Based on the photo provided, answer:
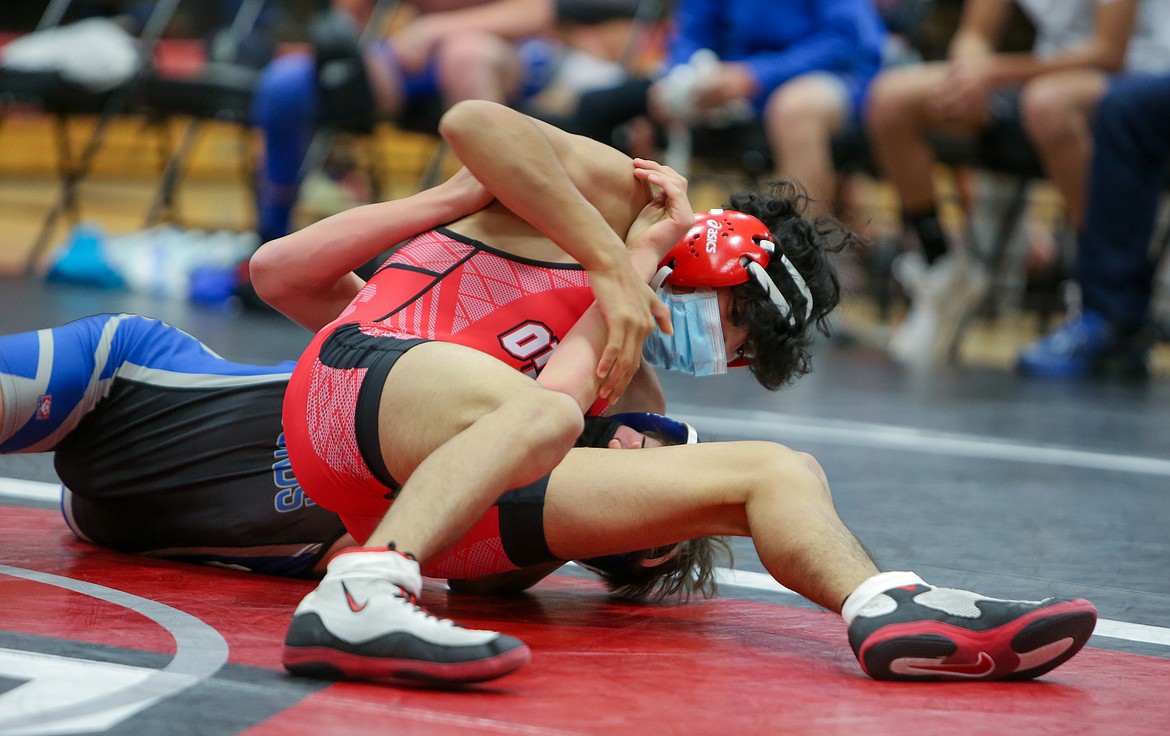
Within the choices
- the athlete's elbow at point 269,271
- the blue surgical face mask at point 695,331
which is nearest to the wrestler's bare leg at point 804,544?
the blue surgical face mask at point 695,331

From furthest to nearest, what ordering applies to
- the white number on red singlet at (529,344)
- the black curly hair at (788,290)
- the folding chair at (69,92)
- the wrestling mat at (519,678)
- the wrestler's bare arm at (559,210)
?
the folding chair at (69,92) → the black curly hair at (788,290) → the white number on red singlet at (529,344) → the wrestler's bare arm at (559,210) → the wrestling mat at (519,678)

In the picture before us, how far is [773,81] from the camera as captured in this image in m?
5.94

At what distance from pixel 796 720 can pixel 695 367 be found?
2.47 feet

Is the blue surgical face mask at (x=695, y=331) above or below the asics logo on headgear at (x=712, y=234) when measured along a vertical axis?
below

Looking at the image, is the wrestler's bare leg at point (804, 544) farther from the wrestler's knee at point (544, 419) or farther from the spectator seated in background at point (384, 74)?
the spectator seated in background at point (384, 74)

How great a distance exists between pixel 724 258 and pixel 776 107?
3784mm

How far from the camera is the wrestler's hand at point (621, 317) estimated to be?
199 cm

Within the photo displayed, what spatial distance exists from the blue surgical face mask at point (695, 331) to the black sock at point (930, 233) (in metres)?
3.82

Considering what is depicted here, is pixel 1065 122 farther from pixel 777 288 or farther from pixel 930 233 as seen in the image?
pixel 777 288

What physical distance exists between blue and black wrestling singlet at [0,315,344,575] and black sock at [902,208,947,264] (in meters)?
3.91

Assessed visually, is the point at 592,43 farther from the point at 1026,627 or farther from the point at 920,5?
the point at 1026,627

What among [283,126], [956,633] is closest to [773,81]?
[283,126]

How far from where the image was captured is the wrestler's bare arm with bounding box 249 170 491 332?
2.23m

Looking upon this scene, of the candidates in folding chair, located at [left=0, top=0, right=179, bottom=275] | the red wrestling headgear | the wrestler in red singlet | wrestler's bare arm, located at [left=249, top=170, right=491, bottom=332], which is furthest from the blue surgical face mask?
folding chair, located at [left=0, top=0, right=179, bottom=275]
